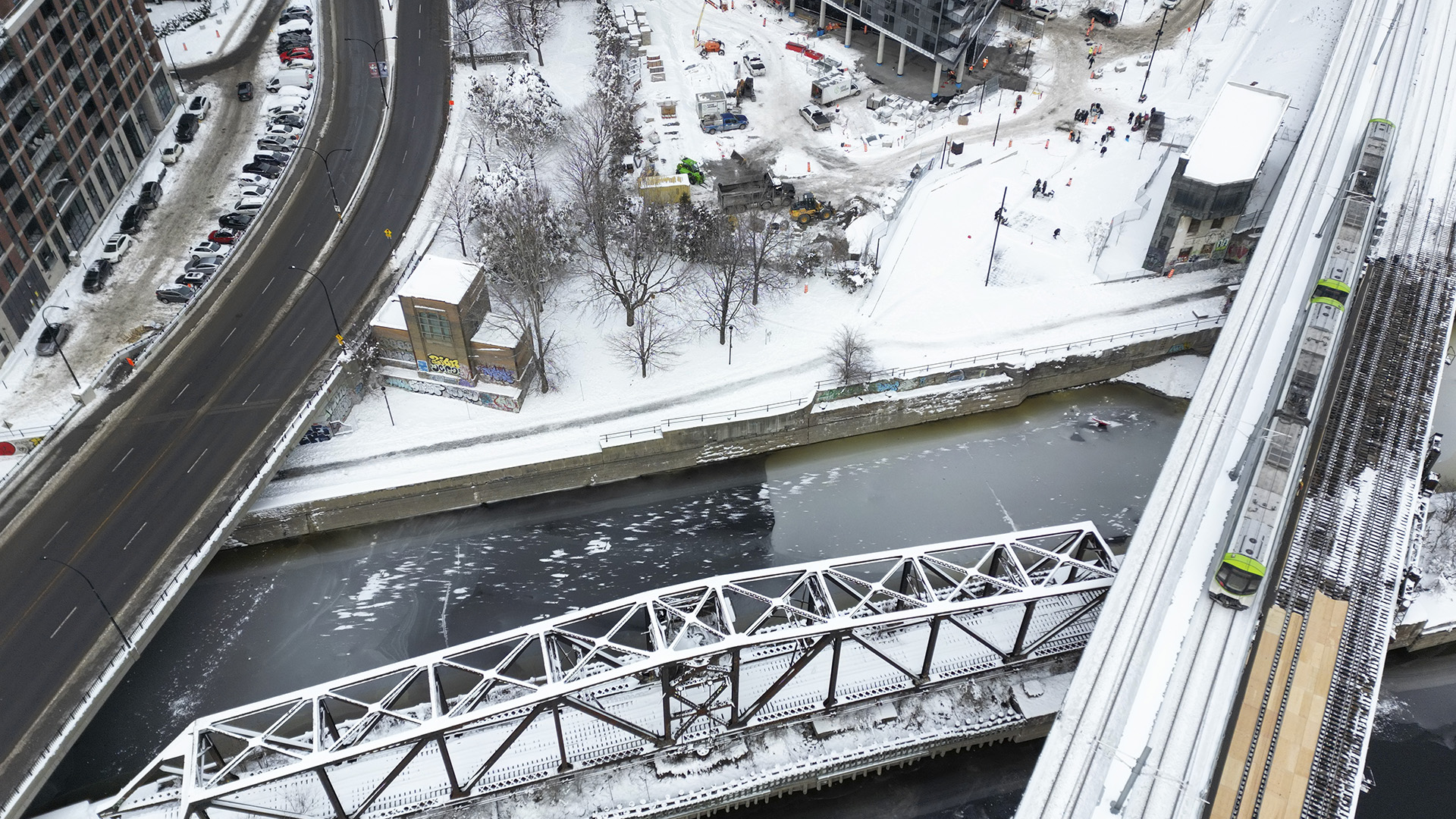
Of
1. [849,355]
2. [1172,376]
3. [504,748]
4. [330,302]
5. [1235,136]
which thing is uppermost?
[1235,136]

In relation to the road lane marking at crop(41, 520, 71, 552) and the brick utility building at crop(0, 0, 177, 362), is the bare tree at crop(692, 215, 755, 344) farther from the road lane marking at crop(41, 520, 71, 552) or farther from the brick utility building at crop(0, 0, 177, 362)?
the brick utility building at crop(0, 0, 177, 362)

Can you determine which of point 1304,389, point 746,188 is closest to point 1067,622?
point 1304,389

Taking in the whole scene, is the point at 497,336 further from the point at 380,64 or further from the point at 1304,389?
the point at 1304,389

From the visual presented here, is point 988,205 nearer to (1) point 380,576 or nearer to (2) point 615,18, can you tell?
(2) point 615,18

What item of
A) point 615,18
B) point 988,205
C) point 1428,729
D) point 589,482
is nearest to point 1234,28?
point 988,205

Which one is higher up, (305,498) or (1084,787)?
(1084,787)

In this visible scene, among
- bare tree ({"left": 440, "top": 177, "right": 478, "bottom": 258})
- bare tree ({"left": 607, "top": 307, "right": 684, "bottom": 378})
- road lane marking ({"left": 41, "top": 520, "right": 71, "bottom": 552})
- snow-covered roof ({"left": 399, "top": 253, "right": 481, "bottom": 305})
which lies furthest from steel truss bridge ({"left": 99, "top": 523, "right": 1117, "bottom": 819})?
bare tree ({"left": 440, "top": 177, "right": 478, "bottom": 258})

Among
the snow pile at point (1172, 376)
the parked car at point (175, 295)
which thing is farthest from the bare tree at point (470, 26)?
the snow pile at point (1172, 376)
